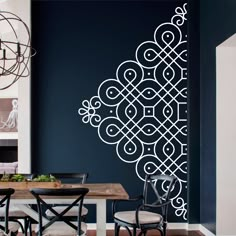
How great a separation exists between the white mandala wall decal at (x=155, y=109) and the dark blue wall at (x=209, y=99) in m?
0.29

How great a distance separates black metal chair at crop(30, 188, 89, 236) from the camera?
3.44m

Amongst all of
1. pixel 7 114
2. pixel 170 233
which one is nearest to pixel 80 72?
pixel 170 233

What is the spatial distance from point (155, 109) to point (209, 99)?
0.78m

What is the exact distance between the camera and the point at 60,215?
355 centimetres

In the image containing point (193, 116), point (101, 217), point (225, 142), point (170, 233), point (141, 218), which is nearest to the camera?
point (101, 217)

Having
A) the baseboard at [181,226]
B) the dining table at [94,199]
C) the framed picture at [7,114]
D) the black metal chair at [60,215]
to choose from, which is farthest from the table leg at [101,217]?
the framed picture at [7,114]

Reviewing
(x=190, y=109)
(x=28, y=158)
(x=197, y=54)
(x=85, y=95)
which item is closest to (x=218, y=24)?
(x=197, y=54)

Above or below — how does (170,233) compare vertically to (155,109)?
below

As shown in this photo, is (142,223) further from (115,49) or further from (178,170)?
(115,49)

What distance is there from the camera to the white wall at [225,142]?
5.26 metres

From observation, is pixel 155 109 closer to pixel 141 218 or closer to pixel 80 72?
pixel 80 72

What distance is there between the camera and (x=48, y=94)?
5965 millimetres

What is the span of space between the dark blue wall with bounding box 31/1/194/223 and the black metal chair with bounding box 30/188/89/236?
212cm

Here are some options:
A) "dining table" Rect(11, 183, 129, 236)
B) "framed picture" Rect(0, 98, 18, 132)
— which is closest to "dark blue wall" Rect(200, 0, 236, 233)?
"dining table" Rect(11, 183, 129, 236)
